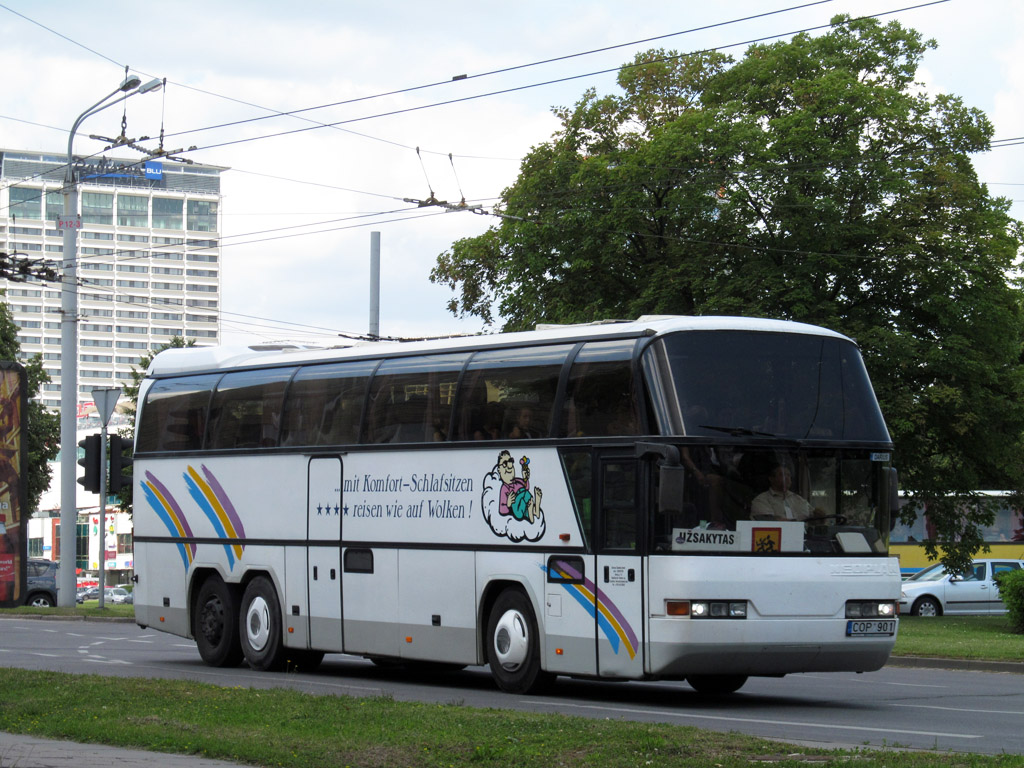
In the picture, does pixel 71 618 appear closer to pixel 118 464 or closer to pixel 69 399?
pixel 69 399

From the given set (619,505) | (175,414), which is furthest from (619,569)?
(175,414)

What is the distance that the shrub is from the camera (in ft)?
91.1

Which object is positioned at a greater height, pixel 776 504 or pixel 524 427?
pixel 524 427

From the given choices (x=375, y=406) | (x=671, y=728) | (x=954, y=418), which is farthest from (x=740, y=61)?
(x=671, y=728)

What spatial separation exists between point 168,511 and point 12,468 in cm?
1080

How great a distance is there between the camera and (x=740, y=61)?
38.6m

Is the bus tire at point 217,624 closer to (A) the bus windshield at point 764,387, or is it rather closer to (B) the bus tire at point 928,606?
(A) the bus windshield at point 764,387

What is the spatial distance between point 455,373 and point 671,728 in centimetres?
638

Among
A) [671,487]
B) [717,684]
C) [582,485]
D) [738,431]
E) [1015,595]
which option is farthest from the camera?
[1015,595]

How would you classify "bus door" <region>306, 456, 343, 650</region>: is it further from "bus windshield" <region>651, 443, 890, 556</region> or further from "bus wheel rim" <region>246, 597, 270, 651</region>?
"bus windshield" <region>651, 443, 890, 556</region>

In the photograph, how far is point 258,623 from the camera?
18406 mm

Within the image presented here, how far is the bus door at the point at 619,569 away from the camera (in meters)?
13.6

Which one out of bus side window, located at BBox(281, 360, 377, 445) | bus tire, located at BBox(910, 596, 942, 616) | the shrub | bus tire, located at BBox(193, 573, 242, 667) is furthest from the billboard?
bus tire, located at BBox(910, 596, 942, 616)

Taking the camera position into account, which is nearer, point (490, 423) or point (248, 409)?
point (490, 423)
